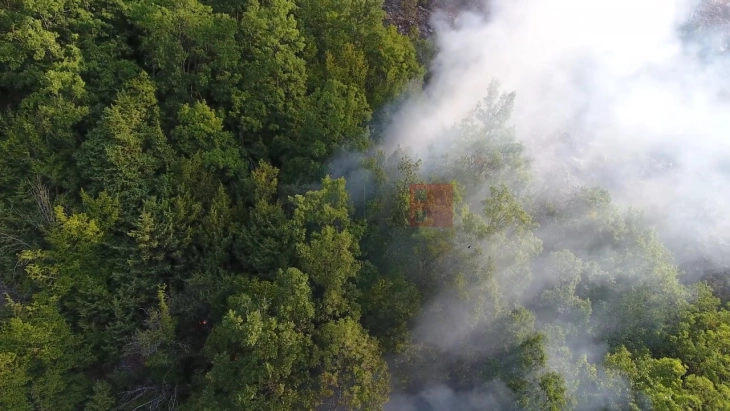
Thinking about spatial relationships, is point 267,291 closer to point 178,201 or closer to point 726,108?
point 178,201

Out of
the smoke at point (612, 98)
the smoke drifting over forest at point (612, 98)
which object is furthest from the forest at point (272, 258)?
the smoke drifting over forest at point (612, 98)

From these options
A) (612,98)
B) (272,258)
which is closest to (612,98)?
(612,98)

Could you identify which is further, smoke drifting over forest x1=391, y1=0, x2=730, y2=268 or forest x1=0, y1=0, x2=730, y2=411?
smoke drifting over forest x1=391, y1=0, x2=730, y2=268

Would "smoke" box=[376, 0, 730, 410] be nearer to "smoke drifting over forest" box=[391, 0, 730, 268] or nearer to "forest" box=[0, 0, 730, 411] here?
"smoke drifting over forest" box=[391, 0, 730, 268]

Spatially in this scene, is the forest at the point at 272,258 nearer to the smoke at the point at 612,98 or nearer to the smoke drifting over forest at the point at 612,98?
the smoke at the point at 612,98

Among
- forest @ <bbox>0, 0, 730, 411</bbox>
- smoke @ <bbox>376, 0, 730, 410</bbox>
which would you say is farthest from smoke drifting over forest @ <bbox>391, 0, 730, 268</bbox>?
forest @ <bbox>0, 0, 730, 411</bbox>

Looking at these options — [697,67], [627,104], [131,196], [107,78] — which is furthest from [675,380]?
[107,78]
